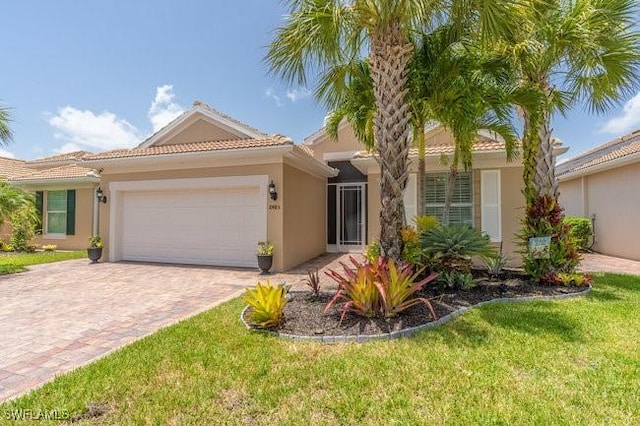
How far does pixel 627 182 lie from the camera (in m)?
14.5

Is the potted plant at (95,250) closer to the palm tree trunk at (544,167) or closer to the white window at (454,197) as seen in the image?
the white window at (454,197)

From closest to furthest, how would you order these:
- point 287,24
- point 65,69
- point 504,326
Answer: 1. point 504,326
2. point 287,24
3. point 65,69

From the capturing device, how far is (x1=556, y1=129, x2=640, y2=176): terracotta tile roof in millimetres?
15369

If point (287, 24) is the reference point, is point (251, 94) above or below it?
above

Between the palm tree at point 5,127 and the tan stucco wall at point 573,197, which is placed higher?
the palm tree at point 5,127

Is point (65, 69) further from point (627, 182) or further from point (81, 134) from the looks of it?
point (627, 182)

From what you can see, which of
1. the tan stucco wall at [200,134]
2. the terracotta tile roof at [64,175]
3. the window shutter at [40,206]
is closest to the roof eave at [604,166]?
the tan stucco wall at [200,134]

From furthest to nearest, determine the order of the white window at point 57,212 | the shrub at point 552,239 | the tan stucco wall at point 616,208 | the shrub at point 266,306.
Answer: the white window at point 57,212
the tan stucco wall at point 616,208
the shrub at point 552,239
the shrub at point 266,306

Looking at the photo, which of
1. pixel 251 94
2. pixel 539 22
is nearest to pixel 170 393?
pixel 539 22

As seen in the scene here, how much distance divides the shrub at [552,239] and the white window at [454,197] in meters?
4.12

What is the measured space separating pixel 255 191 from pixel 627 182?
51.8ft

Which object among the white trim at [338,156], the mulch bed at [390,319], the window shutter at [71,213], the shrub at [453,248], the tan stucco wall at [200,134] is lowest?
the mulch bed at [390,319]

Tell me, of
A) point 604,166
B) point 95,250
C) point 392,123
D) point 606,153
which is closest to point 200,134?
point 95,250

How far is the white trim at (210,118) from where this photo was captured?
1449 cm
